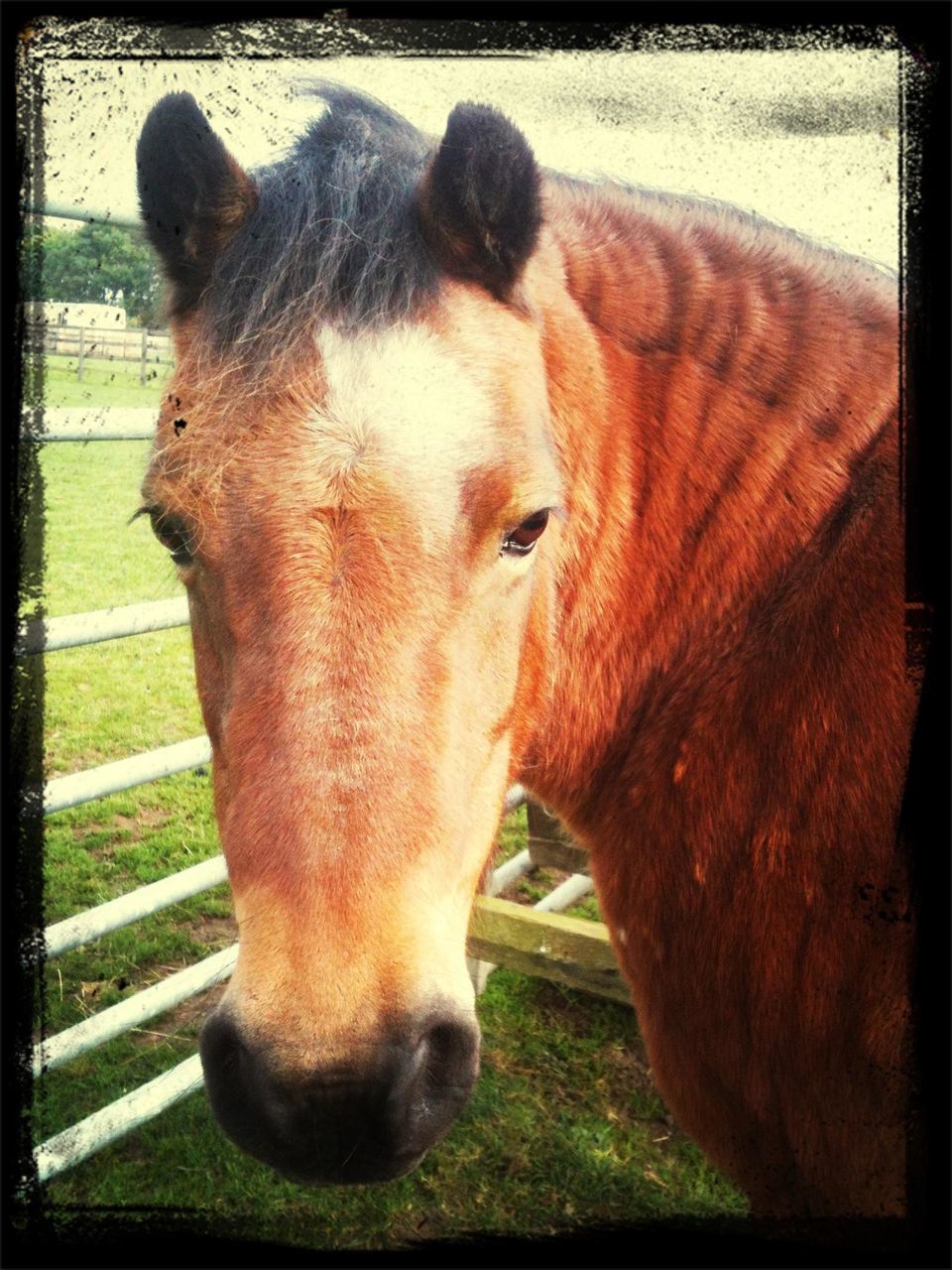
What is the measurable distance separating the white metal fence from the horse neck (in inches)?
60.1

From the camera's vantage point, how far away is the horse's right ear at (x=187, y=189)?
1700 mm

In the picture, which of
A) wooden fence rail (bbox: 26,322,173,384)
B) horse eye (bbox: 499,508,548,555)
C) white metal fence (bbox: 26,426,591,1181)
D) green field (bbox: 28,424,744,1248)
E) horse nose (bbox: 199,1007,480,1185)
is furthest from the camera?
green field (bbox: 28,424,744,1248)

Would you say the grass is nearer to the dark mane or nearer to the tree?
the tree

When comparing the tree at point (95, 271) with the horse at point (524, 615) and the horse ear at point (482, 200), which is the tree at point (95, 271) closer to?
the horse at point (524, 615)

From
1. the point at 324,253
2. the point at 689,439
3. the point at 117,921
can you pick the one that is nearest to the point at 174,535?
the point at 324,253

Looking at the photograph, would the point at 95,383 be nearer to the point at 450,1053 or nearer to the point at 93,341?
the point at 93,341

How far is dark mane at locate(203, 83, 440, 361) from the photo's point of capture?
5.31ft

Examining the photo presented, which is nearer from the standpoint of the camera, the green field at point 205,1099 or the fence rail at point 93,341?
the fence rail at point 93,341

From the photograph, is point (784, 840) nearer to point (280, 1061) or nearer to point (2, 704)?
point (280, 1061)

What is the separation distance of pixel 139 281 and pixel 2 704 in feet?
3.98

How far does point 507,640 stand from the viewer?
1.80 metres

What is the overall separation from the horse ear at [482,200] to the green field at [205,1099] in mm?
1040

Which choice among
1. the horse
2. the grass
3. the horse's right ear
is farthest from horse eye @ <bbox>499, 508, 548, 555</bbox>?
the grass

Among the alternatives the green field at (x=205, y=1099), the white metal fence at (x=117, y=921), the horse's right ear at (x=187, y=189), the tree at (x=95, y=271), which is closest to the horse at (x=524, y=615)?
→ the horse's right ear at (x=187, y=189)
